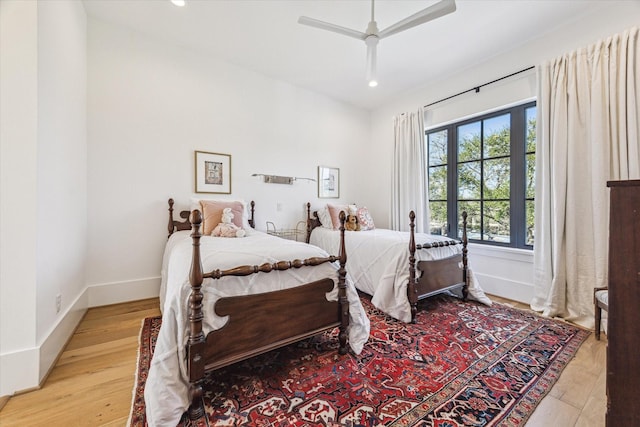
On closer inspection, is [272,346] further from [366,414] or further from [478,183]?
[478,183]

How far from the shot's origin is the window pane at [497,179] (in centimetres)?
311

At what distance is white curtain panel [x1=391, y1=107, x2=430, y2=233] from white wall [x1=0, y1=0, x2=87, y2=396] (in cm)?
378

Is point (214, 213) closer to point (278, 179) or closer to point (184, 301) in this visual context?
point (278, 179)

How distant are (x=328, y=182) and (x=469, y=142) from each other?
2.09 metres

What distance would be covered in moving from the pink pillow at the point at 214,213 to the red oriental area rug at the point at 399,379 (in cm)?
98

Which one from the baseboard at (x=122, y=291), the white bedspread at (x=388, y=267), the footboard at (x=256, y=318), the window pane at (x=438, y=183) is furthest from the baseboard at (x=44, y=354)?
the window pane at (x=438, y=183)

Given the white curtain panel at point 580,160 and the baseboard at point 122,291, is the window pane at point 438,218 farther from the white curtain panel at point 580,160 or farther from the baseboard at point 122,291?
the baseboard at point 122,291

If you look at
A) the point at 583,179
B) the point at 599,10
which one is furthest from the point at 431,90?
the point at 583,179

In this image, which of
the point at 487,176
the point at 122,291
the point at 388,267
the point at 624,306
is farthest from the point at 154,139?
the point at 487,176

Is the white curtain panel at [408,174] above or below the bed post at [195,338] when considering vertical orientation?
above

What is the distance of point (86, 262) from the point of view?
254 cm

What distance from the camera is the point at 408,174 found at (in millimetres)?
3928

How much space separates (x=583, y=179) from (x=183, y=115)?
4195 mm

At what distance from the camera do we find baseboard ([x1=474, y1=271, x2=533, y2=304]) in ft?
9.38
